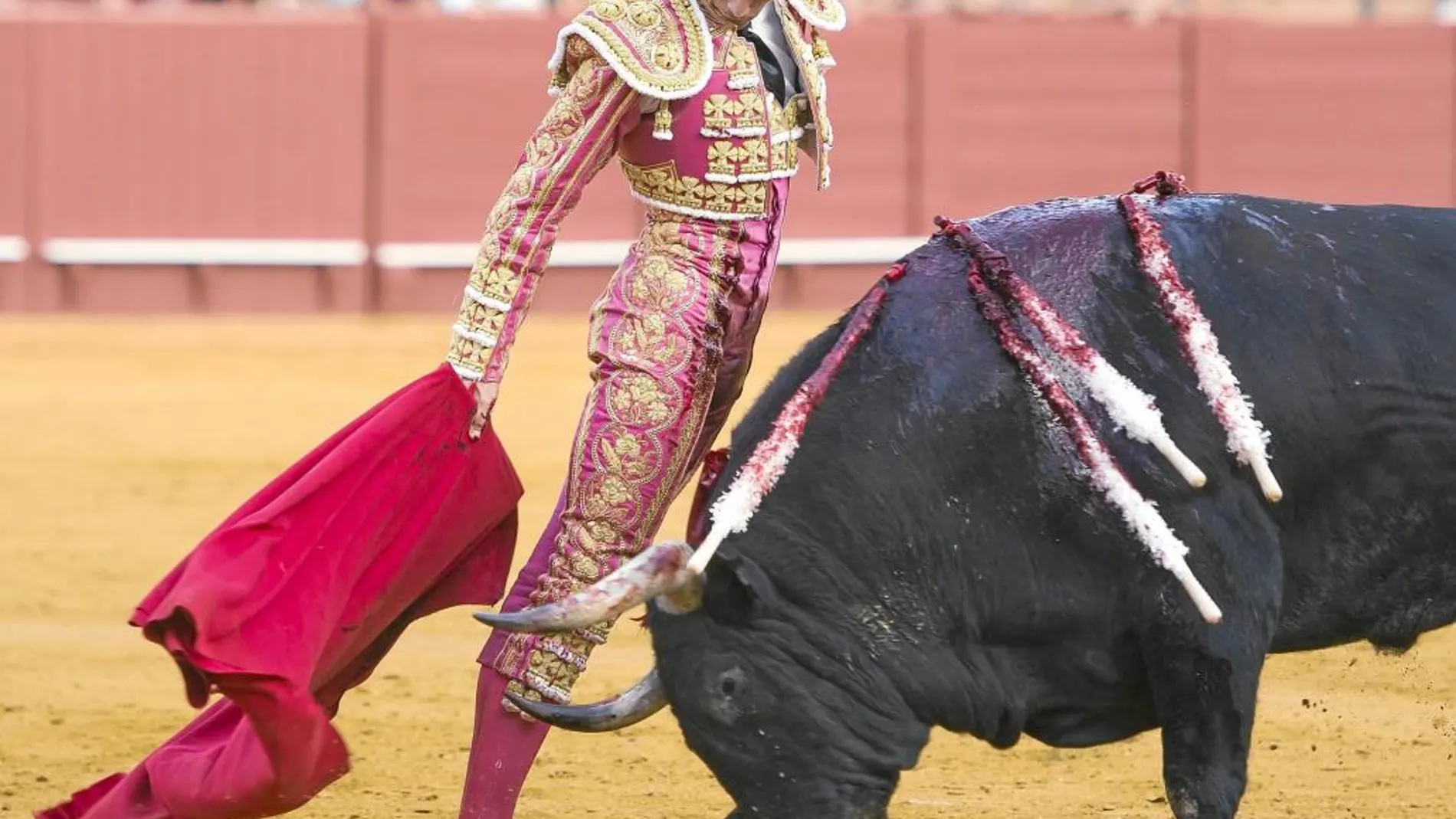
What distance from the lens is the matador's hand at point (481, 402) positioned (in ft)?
9.88

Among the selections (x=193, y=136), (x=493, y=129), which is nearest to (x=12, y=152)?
(x=193, y=136)

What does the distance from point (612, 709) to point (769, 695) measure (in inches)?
7.7

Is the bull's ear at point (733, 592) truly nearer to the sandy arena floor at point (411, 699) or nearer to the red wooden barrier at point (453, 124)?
the sandy arena floor at point (411, 699)

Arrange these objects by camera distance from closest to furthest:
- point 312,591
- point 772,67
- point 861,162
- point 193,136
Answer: point 312,591 → point 772,67 → point 193,136 → point 861,162

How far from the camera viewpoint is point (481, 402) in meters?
3.03

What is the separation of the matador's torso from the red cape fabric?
1.26ft

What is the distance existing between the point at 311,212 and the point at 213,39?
35.6 inches

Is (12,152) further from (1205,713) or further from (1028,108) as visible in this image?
(1205,713)

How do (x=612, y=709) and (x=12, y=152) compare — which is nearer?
(x=612, y=709)

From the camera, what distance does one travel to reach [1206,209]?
291 cm

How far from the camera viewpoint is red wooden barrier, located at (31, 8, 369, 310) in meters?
11.0

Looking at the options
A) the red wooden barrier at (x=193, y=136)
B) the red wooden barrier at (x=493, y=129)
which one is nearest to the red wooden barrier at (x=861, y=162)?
the red wooden barrier at (x=493, y=129)

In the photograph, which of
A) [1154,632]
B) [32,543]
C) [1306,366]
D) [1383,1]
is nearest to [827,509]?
[1154,632]

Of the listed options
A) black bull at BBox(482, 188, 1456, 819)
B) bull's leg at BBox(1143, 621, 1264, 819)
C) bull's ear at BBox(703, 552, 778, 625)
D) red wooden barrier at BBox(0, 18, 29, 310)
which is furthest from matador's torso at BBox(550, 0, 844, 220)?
red wooden barrier at BBox(0, 18, 29, 310)
